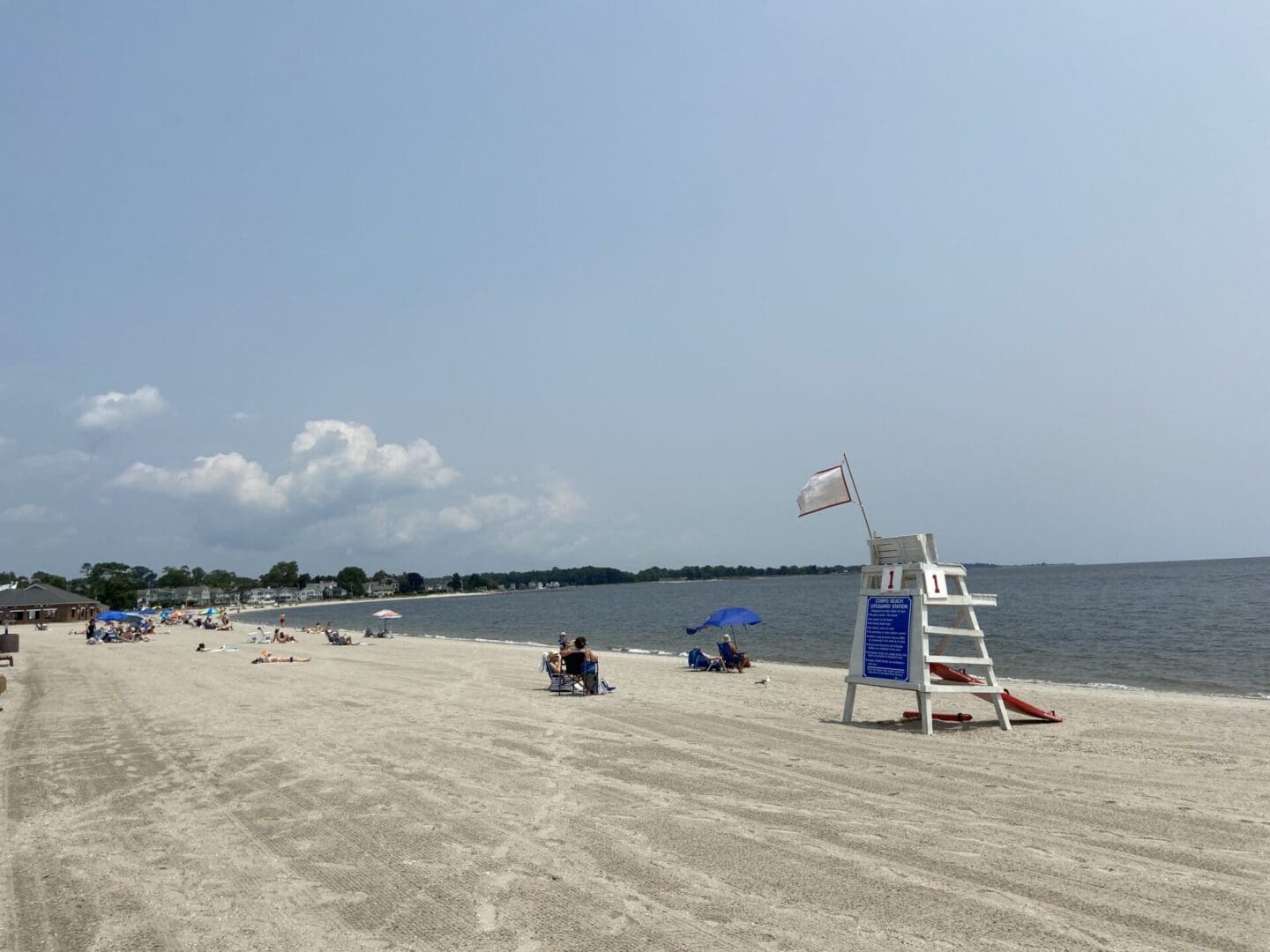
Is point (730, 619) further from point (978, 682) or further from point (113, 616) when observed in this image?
point (113, 616)

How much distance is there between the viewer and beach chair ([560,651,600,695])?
54.0 feet

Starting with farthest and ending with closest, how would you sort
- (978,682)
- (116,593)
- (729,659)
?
(116,593)
(729,659)
(978,682)

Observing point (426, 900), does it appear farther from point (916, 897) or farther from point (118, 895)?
point (916, 897)

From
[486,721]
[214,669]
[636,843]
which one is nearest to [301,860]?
[636,843]

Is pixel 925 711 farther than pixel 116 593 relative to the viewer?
No

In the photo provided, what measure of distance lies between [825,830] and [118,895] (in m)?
4.72

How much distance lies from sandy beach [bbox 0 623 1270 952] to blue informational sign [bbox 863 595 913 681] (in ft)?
2.59

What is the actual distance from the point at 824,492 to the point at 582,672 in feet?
21.6

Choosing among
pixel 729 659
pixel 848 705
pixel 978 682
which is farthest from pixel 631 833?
pixel 729 659

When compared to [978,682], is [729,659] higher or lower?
lower

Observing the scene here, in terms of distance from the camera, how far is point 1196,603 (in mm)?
55656

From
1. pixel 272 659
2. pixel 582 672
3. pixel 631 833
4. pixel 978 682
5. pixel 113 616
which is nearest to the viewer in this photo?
pixel 631 833

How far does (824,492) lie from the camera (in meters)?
12.6

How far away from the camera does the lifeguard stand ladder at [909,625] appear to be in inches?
436
